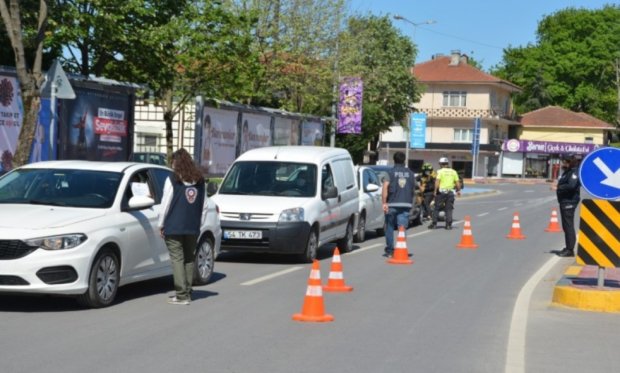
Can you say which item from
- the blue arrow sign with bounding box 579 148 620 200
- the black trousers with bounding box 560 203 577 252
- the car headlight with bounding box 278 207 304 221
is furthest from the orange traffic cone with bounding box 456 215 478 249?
the blue arrow sign with bounding box 579 148 620 200

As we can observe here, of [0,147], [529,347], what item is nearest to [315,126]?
[0,147]

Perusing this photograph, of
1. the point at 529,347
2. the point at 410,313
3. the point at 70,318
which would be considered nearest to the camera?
the point at 529,347

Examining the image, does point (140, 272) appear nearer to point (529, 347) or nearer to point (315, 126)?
point (529, 347)

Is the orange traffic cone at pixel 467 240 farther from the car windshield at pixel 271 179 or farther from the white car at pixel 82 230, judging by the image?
the white car at pixel 82 230

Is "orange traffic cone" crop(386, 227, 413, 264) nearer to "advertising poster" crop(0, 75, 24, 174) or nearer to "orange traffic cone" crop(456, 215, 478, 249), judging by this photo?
"orange traffic cone" crop(456, 215, 478, 249)

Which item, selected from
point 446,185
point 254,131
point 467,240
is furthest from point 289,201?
point 254,131

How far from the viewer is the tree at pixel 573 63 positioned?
96.5 meters

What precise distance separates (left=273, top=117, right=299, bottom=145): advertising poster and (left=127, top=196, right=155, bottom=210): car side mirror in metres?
19.8

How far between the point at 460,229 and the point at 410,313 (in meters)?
15.0

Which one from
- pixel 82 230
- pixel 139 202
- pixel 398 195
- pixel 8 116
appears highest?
pixel 8 116

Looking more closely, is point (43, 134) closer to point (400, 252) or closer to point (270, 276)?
point (270, 276)

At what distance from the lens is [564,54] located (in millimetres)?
98125

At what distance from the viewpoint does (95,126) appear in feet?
69.5

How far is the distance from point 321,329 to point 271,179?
290 inches
